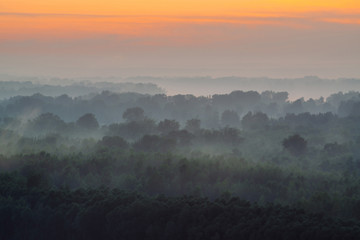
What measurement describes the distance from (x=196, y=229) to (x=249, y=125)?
288ft

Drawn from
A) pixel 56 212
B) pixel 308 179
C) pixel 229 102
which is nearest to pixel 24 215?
pixel 56 212

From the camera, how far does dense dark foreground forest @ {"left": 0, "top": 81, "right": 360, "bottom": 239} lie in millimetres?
36562

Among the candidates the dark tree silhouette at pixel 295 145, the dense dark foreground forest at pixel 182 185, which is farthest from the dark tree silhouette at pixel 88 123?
the dark tree silhouette at pixel 295 145

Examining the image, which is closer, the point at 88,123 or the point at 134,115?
the point at 88,123

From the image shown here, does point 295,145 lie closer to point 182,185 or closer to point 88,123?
point 182,185

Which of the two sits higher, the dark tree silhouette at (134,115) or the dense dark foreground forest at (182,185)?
the dark tree silhouette at (134,115)

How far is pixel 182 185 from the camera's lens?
56219mm

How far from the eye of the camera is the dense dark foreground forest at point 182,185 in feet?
120

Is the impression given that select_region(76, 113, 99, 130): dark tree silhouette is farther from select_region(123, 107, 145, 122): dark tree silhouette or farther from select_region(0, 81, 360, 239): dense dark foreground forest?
select_region(123, 107, 145, 122): dark tree silhouette

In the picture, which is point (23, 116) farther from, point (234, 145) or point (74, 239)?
point (74, 239)

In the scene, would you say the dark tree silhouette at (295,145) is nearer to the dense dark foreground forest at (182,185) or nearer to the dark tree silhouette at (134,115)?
the dense dark foreground forest at (182,185)

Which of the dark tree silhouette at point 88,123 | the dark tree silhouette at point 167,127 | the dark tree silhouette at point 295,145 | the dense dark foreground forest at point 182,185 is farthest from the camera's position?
the dark tree silhouette at point 88,123

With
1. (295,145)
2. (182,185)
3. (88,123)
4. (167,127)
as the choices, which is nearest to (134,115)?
(88,123)

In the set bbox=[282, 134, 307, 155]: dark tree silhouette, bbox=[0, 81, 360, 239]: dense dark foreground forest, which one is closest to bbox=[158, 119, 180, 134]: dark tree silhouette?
bbox=[0, 81, 360, 239]: dense dark foreground forest
